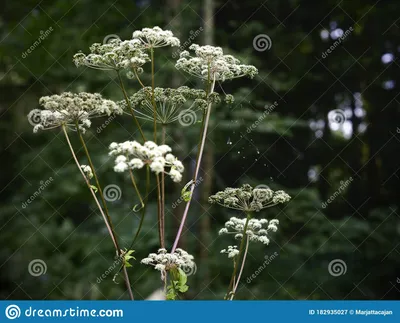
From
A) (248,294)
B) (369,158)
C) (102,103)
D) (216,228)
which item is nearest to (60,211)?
(216,228)

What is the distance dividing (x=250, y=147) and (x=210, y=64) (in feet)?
9.93

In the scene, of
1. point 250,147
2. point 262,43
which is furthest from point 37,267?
point 262,43

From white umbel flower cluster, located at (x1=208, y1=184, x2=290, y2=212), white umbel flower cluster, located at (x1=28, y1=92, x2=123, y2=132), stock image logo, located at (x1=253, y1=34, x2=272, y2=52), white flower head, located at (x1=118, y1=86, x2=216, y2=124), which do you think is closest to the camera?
white umbel flower cluster, located at (x1=28, y1=92, x2=123, y2=132)

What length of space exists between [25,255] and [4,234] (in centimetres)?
31

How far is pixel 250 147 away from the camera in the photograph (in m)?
5.18

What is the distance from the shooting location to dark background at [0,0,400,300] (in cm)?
525

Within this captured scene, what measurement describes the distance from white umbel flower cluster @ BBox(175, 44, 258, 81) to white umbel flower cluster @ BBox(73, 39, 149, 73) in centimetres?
19

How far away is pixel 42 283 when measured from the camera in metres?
5.64

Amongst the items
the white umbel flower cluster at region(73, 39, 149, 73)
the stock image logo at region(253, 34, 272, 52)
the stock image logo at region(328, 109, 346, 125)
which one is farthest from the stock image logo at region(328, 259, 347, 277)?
the white umbel flower cluster at region(73, 39, 149, 73)

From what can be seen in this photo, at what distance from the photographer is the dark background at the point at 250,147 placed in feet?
17.2

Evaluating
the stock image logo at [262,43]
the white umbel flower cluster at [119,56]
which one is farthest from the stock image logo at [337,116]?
the white umbel flower cluster at [119,56]

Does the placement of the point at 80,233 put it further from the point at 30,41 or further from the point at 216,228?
the point at 30,41

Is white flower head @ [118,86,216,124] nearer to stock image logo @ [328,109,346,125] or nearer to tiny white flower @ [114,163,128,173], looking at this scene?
tiny white flower @ [114,163,128,173]

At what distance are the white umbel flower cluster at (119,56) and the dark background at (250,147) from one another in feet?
9.24
